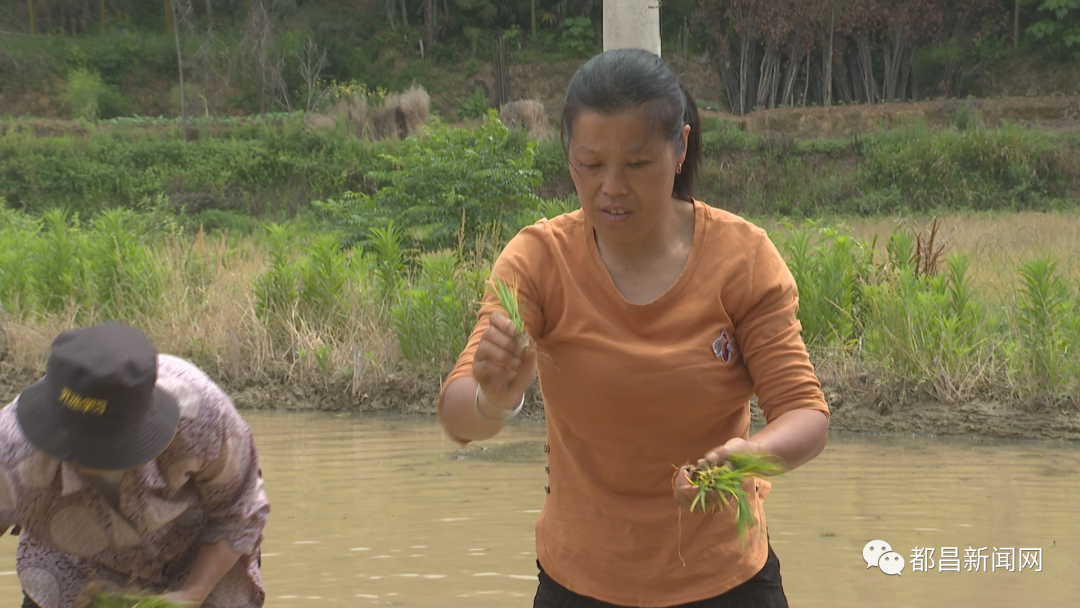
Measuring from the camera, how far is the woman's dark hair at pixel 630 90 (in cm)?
200

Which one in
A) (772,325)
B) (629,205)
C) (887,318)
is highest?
(629,205)

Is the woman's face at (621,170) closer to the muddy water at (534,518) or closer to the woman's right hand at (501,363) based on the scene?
the woman's right hand at (501,363)

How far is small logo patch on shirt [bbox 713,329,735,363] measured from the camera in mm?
2035

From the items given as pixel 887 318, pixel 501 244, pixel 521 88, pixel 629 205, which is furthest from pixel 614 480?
pixel 521 88

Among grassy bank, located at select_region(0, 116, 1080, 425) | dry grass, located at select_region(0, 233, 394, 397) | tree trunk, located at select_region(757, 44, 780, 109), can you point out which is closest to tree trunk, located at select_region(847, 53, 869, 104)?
tree trunk, located at select_region(757, 44, 780, 109)

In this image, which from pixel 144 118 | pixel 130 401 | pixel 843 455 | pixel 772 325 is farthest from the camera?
pixel 144 118

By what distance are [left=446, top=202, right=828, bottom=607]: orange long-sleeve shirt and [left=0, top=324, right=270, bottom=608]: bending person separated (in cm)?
67

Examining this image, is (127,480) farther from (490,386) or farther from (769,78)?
(769,78)

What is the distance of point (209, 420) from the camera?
7.93 ft

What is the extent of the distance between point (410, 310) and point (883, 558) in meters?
4.13

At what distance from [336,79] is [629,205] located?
1232 inches

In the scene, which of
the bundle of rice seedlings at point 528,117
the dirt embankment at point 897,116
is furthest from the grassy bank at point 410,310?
the dirt embankment at point 897,116

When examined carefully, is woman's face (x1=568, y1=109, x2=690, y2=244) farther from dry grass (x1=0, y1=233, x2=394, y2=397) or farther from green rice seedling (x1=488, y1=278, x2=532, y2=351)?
dry grass (x1=0, y1=233, x2=394, y2=397)

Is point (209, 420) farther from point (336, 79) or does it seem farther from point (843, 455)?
point (336, 79)
